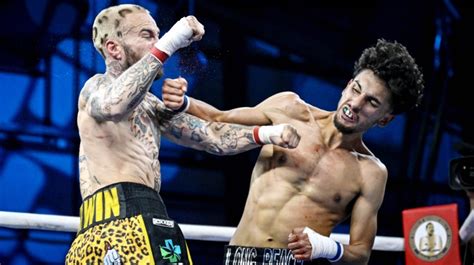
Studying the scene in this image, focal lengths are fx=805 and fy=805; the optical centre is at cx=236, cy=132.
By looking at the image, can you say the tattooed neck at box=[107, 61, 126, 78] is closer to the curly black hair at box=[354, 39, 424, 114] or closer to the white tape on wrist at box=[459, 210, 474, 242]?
the curly black hair at box=[354, 39, 424, 114]

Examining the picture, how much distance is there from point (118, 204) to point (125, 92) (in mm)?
302

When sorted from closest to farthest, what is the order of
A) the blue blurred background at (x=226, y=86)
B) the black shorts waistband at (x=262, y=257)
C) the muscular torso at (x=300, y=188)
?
the black shorts waistband at (x=262, y=257), the muscular torso at (x=300, y=188), the blue blurred background at (x=226, y=86)

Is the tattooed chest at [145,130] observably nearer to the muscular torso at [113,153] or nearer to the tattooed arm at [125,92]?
the muscular torso at [113,153]

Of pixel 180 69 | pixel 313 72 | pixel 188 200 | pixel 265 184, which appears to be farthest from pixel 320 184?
pixel 313 72

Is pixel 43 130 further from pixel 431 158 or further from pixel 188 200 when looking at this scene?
pixel 431 158

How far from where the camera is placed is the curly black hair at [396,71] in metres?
2.70

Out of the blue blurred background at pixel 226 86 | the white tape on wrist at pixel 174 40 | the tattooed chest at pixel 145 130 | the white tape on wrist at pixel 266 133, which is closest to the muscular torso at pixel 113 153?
the tattooed chest at pixel 145 130

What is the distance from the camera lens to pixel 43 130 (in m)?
4.02

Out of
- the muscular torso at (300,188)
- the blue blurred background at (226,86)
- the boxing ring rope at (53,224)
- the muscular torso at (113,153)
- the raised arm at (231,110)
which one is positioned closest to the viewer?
the muscular torso at (113,153)

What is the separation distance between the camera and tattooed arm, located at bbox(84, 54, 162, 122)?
2086 millimetres

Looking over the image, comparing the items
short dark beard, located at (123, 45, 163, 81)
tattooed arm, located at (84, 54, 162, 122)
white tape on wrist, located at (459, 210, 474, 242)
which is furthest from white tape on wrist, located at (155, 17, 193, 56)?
white tape on wrist, located at (459, 210, 474, 242)

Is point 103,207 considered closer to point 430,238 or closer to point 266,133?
point 266,133

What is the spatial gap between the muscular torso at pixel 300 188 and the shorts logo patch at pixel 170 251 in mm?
543

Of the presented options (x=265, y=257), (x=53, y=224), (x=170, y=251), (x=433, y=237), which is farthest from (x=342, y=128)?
(x=433, y=237)
